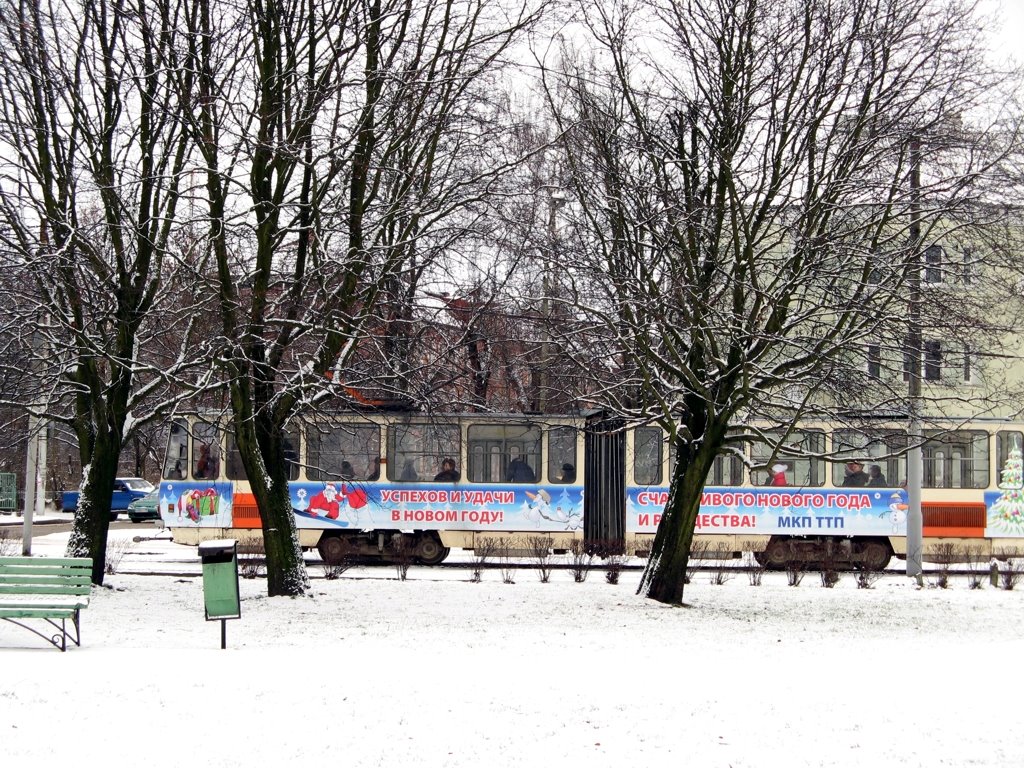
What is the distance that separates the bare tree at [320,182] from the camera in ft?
49.1

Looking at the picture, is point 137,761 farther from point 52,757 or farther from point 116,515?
point 116,515

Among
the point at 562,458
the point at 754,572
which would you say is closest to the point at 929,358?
the point at 754,572

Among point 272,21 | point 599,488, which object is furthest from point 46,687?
point 599,488

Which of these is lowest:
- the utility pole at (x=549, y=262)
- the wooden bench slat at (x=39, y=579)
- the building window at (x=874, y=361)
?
the wooden bench slat at (x=39, y=579)

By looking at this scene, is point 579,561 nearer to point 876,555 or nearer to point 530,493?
point 530,493

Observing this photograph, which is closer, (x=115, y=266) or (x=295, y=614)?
(x=295, y=614)

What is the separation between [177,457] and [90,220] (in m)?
8.00

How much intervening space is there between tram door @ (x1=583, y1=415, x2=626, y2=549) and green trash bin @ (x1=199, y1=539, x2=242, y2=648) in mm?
12509

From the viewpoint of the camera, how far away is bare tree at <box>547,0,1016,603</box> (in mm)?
14750

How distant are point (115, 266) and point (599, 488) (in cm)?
1083

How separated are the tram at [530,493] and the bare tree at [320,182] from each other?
6937 mm

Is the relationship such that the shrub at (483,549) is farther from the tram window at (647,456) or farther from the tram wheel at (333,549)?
the tram window at (647,456)

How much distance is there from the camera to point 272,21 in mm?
15547

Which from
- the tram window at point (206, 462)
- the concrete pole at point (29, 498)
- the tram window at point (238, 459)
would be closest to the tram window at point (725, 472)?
the tram window at point (238, 459)
